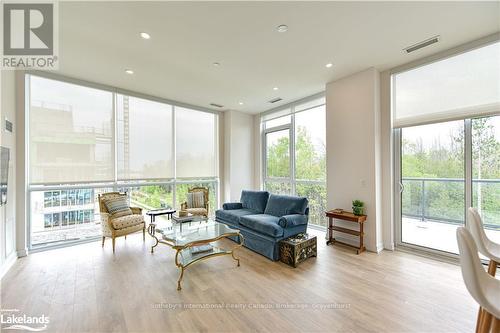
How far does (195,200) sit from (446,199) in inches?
188

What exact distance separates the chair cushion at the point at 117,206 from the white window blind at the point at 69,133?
25.0 inches

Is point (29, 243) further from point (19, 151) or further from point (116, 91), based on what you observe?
point (116, 91)

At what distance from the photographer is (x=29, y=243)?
3.60 m

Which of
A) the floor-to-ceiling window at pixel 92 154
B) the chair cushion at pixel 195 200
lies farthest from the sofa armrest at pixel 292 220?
the floor-to-ceiling window at pixel 92 154

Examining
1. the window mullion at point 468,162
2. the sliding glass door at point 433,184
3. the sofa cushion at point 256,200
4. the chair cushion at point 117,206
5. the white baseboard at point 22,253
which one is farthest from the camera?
the sofa cushion at point 256,200

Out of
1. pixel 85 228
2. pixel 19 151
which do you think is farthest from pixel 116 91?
pixel 85 228

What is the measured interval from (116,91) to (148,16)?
2.76m

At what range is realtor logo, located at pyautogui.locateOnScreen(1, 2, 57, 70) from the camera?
2.33 meters

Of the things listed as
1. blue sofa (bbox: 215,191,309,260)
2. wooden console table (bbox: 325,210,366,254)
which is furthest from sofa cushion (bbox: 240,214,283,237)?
wooden console table (bbox: 325,210,366,254)

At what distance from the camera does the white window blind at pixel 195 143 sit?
219 inches

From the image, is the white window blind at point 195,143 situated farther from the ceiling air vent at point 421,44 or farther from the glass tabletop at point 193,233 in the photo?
the ceiling air vent at point 421,44

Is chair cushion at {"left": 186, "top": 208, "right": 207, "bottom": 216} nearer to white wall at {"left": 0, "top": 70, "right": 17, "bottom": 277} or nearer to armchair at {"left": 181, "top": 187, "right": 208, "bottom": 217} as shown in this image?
armchair at {"left": 181, "top": 187, "right": 208, "bottom": 217}

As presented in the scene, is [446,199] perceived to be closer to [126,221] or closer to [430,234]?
[430,234]

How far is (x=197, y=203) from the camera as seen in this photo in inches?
202
